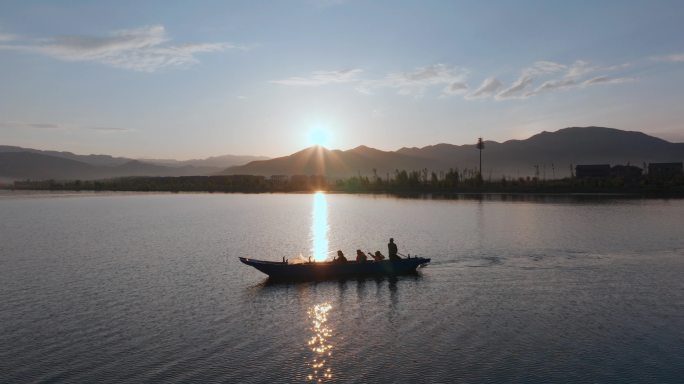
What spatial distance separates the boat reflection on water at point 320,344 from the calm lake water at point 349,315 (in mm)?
A: 97

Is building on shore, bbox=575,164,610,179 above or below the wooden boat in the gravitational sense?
above

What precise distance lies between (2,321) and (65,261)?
70.0 feet

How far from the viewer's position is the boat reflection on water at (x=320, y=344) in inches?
829

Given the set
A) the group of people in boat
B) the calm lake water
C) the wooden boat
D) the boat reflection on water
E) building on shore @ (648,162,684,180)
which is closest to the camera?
the boat reflection on water

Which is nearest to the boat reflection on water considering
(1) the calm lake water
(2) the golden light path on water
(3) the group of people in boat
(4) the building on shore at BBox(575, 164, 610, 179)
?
(1) the calm lake water

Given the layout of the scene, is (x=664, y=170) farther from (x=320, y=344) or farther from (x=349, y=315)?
(x=320, y=344)

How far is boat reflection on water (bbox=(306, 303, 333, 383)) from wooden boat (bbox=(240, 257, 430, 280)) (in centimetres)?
674

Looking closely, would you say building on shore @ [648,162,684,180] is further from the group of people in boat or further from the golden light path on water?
the group of people in boat

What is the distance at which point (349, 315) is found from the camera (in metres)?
30.0

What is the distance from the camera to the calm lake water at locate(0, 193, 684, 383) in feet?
71.0

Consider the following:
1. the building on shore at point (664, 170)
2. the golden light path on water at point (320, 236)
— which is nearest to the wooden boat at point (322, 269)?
the golden light path on water at point (320, 236)

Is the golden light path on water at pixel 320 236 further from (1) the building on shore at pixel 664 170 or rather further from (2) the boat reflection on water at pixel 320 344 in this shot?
(1) the building on shore at pixel 664 170

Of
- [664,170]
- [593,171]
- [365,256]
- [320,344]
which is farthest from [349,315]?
[664,170]

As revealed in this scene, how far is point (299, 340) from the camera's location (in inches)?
1001
